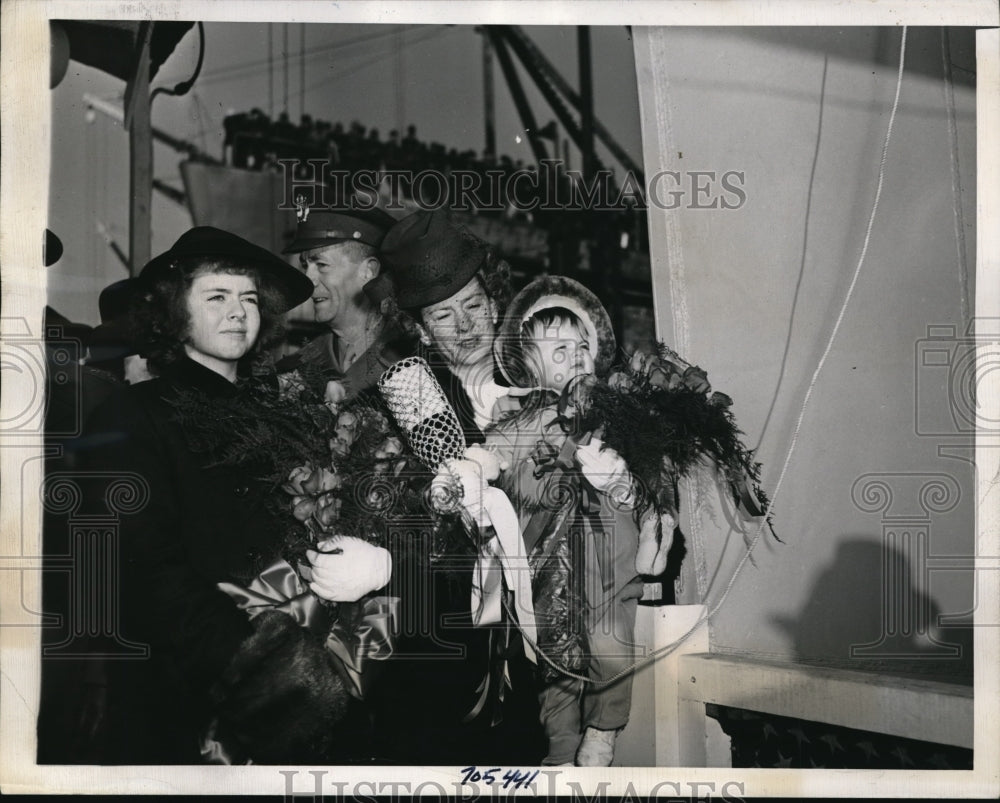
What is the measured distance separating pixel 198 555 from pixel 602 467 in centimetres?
116

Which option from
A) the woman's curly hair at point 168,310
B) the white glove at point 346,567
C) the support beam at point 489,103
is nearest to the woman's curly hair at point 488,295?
the support beam at point 489,103

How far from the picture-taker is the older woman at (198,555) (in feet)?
9.43

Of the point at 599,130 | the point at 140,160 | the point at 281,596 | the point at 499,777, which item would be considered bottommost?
the point at 499,777

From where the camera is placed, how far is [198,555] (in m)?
2.87

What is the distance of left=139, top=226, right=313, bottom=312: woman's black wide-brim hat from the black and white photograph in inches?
0.5

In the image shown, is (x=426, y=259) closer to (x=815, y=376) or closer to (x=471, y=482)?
(x=471, y=482)

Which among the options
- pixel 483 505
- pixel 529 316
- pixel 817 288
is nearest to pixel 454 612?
pixel 483 505

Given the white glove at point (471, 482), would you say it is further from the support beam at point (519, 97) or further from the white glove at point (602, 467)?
the support beam at point (519, 97)

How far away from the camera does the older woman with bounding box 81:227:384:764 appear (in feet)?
9.43

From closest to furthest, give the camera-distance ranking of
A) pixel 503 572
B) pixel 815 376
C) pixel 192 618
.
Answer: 1. pixel 192 618
2. pixel 503 572
3. pixel 815 376

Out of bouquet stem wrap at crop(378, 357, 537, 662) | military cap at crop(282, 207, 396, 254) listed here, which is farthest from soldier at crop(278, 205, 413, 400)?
bouquet stem wrap at crop(378, 357, 537, 662)

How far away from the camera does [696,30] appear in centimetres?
304

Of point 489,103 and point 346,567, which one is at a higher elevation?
point 489,103

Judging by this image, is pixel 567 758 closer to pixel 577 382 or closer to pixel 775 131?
pixel 577 382
